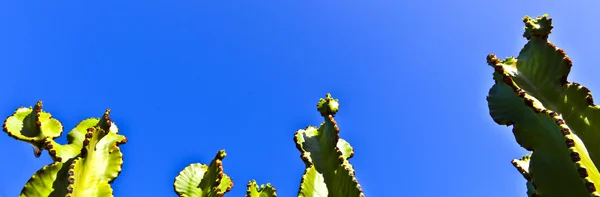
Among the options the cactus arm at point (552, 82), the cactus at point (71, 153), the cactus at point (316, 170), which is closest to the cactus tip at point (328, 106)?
the cactus at point (316, 170)

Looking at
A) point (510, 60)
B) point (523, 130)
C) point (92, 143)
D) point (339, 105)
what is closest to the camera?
point (523, 130)

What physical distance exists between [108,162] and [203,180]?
0.86m

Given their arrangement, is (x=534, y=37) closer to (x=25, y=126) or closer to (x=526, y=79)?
(x=526, y=79)

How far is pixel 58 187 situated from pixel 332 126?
1996 mm

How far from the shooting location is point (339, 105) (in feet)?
15.1

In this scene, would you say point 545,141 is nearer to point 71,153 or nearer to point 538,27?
point 538,27

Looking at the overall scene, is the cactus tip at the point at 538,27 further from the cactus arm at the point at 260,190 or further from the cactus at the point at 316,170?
the cactus arm at the point at 260,190

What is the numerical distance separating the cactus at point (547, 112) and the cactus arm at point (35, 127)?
3497 mm

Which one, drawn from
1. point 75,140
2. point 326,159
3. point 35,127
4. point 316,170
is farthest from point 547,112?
point 35,127

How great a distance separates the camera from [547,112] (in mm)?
3234

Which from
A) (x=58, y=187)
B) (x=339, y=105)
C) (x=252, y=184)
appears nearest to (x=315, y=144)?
(x=339, y=105)

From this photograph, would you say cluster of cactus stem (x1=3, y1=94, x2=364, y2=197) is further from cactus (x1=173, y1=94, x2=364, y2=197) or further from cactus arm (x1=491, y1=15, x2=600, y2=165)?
cactus arm (x1=491, y1=15, x2=600, y2=165)

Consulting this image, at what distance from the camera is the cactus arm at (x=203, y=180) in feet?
15.4

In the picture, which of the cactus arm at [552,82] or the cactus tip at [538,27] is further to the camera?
the cactus tip at [538,27]
